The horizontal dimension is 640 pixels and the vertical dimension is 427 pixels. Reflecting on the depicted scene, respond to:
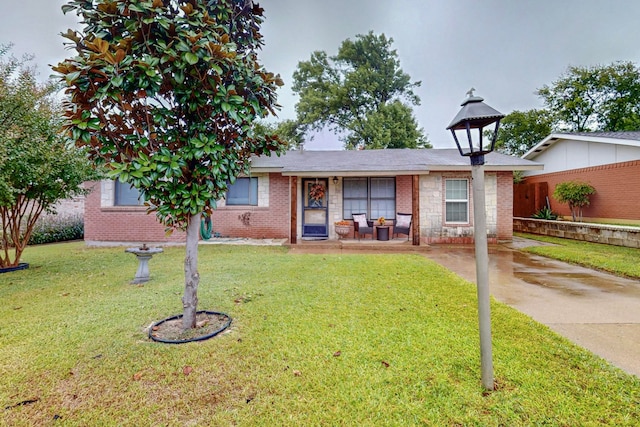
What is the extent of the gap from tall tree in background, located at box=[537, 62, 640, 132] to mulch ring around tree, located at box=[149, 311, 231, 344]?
96.6 ft

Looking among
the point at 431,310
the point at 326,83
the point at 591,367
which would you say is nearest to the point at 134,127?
the point at 431,310

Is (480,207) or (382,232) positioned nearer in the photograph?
(480,207)

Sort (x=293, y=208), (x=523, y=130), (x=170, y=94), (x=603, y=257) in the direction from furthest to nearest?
(x=523, y=130)
(x=293, y=208)
(x=603, y=257)
(x=170, y=94)

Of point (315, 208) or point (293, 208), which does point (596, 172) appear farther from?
point (293, 208)

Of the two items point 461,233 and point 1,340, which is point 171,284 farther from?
point 461,233

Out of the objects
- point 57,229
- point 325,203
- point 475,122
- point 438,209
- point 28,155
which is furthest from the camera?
point 57,229

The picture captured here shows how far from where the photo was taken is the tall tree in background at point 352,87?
24828 millimetres

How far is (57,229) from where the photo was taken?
13.2m

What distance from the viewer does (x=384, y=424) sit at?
2061 millimetres

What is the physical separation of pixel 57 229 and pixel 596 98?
35.6 metres

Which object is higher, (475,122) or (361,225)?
(475,122)

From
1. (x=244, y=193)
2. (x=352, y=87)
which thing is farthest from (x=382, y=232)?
(x=352, y=87)

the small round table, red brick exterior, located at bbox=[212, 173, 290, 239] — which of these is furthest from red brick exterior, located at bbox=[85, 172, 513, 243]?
the small round table

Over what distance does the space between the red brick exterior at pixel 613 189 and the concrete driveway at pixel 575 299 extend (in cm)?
716
